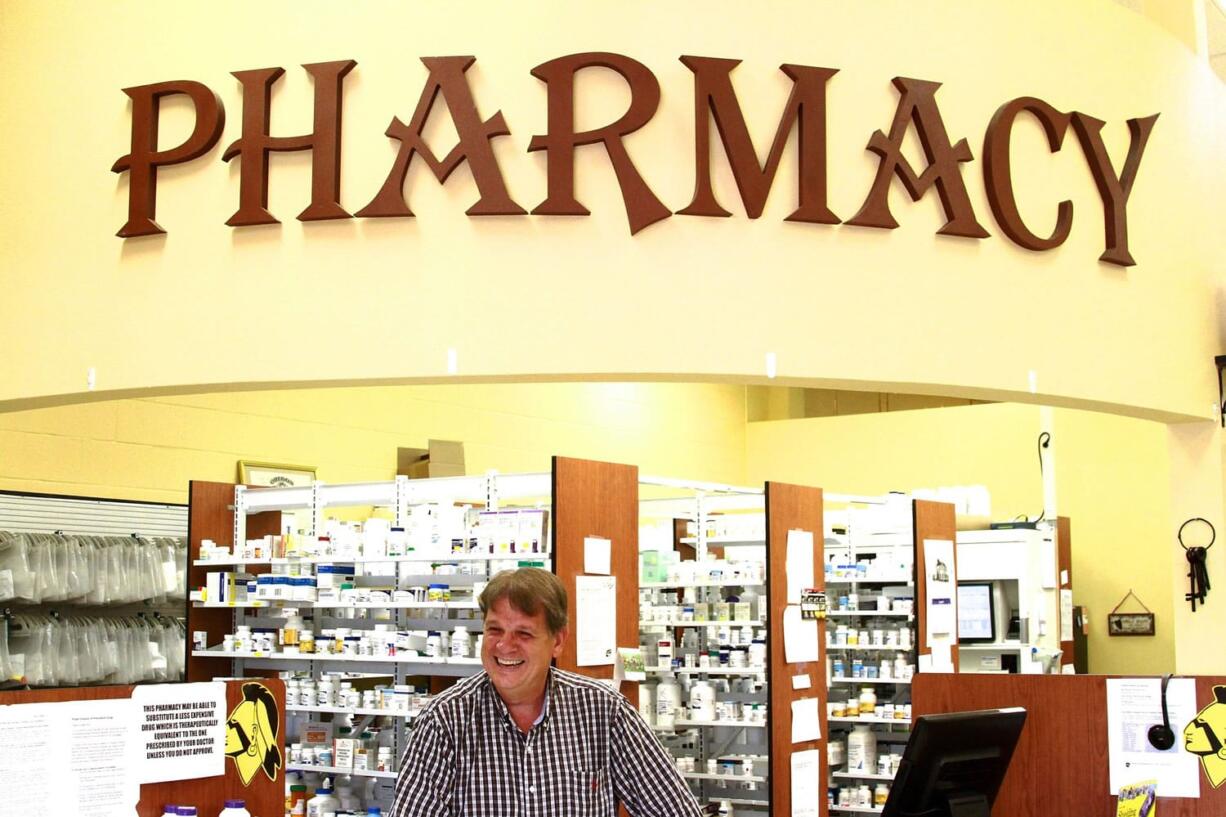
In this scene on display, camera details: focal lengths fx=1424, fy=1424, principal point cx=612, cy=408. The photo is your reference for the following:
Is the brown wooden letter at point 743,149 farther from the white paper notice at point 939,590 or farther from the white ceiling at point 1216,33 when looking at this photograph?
the white ceiling at point 1216,33

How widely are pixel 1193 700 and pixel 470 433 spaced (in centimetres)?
879

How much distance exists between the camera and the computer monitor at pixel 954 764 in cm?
342

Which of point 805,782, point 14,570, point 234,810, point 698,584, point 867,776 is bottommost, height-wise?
point 867,776

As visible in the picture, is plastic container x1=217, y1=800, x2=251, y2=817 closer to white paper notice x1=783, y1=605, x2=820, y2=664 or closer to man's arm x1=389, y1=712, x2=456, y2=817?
man's arm x1=389, y1=712, x2=456, y2=817

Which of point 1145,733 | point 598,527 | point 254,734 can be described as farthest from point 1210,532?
point 254,734

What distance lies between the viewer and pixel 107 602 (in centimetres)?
877

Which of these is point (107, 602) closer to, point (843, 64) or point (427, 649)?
point (427, 649)

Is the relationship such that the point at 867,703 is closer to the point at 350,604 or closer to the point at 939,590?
the point at 939,590

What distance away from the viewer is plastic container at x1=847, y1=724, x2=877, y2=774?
8797 millimetres

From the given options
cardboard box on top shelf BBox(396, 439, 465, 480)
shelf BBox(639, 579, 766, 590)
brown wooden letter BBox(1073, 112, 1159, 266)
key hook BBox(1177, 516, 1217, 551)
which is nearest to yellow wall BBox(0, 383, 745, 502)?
cardboard box on top shelf BBox(396, 439, 465, 480)

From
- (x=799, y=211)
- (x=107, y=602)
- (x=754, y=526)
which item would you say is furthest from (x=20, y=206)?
(x=754, y=526)

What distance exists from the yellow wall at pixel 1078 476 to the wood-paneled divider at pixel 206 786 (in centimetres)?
970

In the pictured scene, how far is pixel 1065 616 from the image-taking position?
1128 centimetres

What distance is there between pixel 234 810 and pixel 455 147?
356 centimetres
